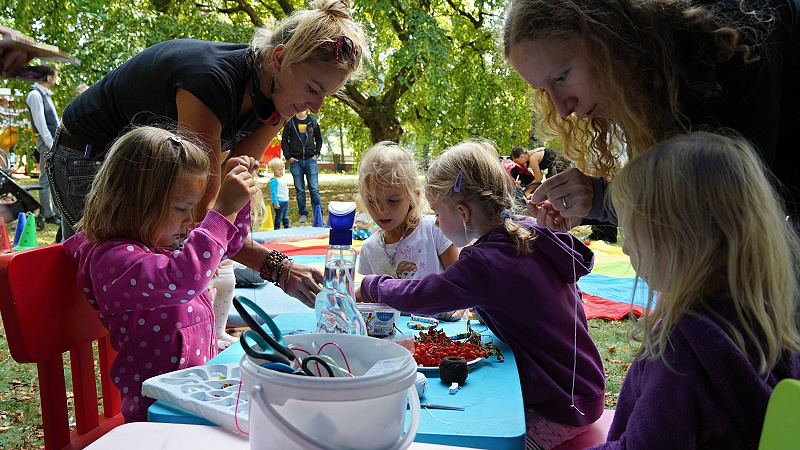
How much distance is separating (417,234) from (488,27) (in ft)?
26.0

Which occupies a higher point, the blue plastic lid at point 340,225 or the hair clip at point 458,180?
the hair clip at point 458,180

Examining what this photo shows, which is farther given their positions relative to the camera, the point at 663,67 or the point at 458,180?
the point at 458,180

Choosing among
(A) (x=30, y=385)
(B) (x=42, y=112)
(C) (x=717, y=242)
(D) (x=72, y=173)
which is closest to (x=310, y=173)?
(B) (x=42, y=112)

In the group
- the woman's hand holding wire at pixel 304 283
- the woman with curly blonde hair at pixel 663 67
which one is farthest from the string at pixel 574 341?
the woman's hand holding wire at pixel 304 283

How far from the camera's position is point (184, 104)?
1.79 meters

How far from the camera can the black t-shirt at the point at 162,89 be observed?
1.80 metres

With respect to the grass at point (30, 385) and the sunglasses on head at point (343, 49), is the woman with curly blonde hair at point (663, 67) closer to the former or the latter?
the sunglasses on head at point (343, 49)

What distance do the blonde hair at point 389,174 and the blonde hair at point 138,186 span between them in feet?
3.86

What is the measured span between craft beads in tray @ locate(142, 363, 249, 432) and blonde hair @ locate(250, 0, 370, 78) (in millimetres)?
1030

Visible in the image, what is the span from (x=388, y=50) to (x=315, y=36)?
7.88 metres

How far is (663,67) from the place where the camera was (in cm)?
123

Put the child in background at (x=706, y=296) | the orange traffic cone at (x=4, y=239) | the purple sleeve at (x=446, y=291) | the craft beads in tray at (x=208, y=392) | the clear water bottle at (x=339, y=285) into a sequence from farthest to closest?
the orange traffic cone at (x=4, y=239) < the purple sleeve at (x=446, y=291) < the clear water bottle at (x=339, y=285) < the craft beads in tray at (x=208, y=392) < the child in background at (x=706, y=296)

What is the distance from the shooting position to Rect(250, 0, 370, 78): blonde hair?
1.91m

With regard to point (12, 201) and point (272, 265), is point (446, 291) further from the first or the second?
point (12, 201)
